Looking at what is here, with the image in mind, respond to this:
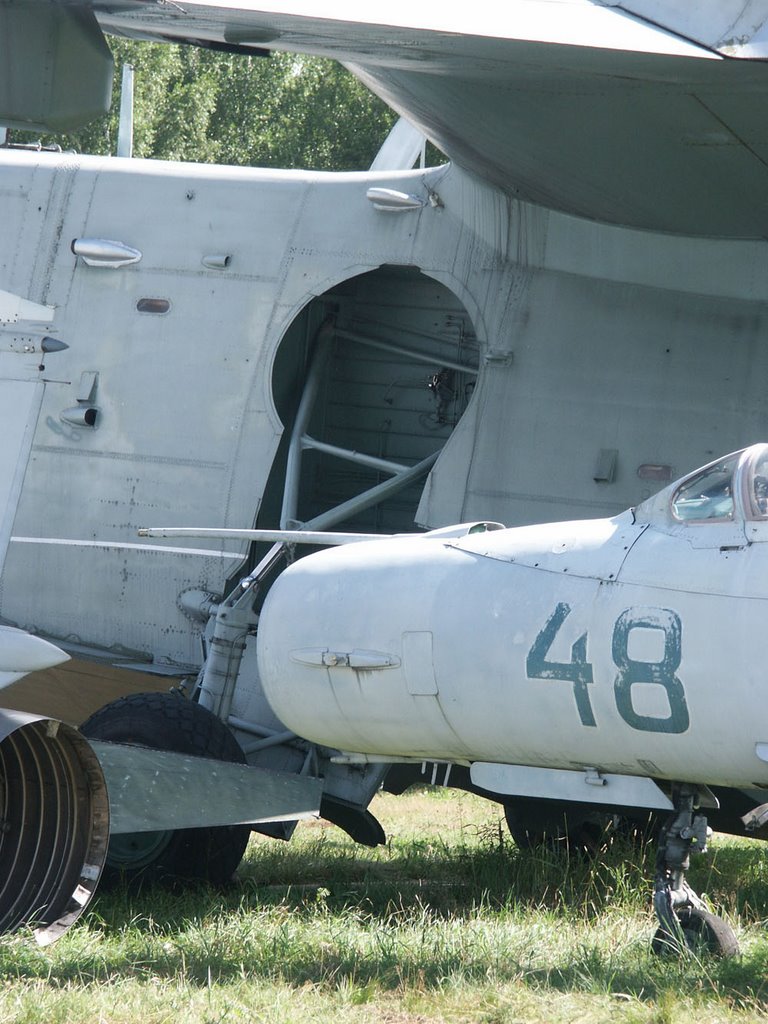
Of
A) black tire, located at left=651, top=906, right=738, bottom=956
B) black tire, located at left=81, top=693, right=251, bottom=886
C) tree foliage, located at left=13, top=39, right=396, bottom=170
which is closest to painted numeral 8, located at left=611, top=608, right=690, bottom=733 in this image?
black tire, located at left=651, top=906, right=738, bottom=956

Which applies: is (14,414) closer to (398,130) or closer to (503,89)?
(503,89)

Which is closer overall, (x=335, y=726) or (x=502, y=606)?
(x=502, y=606)

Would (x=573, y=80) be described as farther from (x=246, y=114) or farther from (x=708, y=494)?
(x=246, y=114)

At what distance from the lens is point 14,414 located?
7352 mm

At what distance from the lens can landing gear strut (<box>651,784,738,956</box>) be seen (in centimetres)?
554

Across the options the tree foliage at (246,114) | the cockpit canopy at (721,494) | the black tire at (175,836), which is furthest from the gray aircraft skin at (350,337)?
the tree foliage at (246,114)

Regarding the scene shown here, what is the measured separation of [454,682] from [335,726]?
0.76 metres

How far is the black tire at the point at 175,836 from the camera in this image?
24.8 feet

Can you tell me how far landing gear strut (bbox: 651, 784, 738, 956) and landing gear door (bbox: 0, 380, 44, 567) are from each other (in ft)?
11.7

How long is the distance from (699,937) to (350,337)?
197 inches

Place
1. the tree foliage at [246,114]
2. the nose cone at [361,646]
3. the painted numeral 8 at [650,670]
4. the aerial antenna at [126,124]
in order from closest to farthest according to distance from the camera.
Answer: the painted numeral 8 at [650,670] < the nose cone at [361,646] < the aerial antenna at [126,124] < the tree foliage at [246,114]

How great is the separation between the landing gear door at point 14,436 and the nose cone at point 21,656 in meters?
0.69

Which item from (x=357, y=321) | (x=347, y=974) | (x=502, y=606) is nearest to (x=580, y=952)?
(x=347, y=974)

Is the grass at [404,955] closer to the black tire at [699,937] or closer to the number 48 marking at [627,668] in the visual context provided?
the black tire at [699,937]
